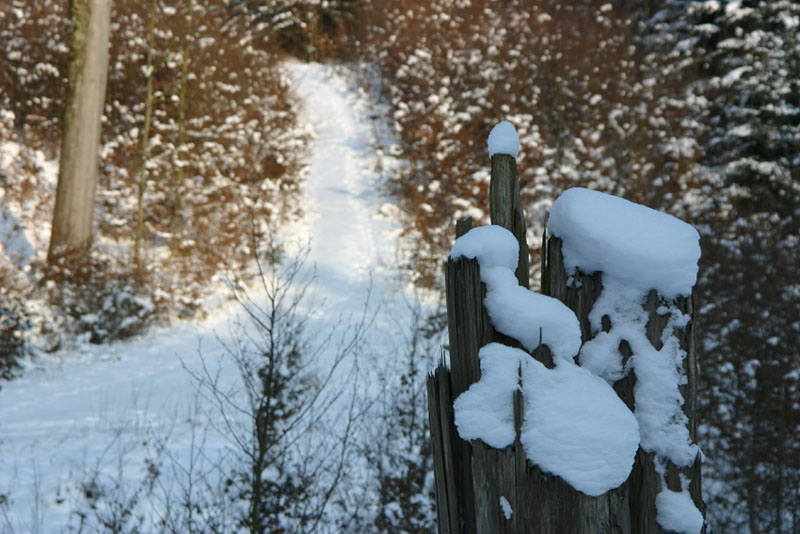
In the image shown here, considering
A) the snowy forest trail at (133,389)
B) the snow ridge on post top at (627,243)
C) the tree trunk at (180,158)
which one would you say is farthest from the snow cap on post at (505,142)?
the tree trunk at (180,158)

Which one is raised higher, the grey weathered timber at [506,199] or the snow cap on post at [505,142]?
the snow cap on post at [505,142]

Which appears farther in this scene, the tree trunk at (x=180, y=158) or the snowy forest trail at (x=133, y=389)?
the tree trunk at (x=180, y=158)

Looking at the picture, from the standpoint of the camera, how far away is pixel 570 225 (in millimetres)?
1656

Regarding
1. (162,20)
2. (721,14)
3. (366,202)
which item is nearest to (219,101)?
(162,20)

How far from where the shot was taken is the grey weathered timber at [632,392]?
5.28 ft

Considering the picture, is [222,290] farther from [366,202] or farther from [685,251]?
[685,251]

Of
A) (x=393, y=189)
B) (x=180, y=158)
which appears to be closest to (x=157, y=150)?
(x=180, y=158)

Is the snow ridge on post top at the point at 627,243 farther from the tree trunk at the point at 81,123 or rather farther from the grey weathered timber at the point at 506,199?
the tree trunk at the point at 81,123

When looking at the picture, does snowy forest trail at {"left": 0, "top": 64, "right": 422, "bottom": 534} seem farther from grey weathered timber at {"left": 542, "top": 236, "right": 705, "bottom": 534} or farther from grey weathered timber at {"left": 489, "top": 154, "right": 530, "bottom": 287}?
grey weathered timber at {"left": 542, "top": 236, "right": 705, "bottom": 534}

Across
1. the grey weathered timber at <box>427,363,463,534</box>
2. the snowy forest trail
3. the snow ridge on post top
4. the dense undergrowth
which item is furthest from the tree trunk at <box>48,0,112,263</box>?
the snow ridge on post top

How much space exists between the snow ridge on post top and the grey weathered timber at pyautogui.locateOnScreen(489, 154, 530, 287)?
4.8 inches

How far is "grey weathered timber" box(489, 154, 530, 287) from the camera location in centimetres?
174

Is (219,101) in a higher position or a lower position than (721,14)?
lower

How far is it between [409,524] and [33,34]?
47.9 feet
